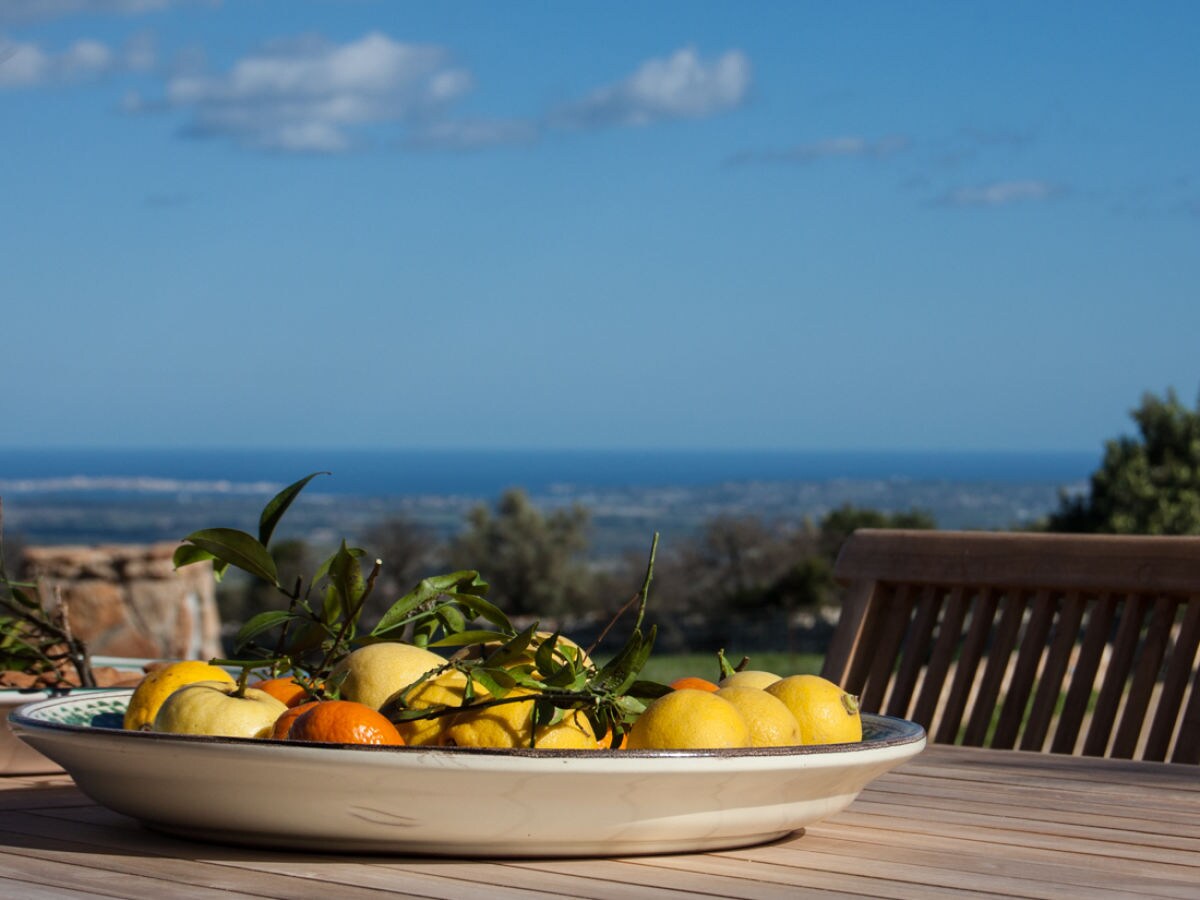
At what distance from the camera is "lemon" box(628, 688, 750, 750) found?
1091 mm

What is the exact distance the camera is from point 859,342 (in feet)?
260

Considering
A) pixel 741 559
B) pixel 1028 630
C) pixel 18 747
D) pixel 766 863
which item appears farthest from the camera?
pixel 741 559

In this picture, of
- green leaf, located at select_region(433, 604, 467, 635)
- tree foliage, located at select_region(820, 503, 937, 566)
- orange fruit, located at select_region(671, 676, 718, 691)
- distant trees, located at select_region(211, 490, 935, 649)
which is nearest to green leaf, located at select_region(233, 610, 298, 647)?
green leaf, located at select_region(433, 604, 467, 635)

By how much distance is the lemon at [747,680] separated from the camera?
1.26m

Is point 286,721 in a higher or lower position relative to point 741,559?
higher

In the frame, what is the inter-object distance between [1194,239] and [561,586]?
74866 mm

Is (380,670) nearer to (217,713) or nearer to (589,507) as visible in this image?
(217,713)

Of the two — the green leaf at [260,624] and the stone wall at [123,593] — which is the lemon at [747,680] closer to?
the green leaf at [260,624]

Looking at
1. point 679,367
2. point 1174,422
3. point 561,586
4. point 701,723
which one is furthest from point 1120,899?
point 679,367

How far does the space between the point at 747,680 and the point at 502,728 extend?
287mm

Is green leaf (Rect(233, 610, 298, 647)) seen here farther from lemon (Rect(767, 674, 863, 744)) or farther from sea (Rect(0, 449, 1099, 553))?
sea (Rect(0, 449, 1099, 553))

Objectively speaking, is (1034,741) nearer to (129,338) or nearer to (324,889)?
(324,889)

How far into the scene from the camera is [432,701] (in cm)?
111

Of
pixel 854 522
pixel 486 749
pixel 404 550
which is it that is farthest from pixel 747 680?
pixel 404 550
